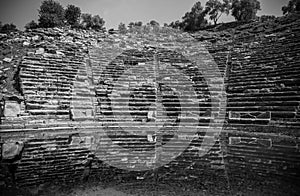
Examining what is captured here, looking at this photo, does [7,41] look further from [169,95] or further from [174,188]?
[174,188]

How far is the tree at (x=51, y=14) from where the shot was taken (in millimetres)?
18062

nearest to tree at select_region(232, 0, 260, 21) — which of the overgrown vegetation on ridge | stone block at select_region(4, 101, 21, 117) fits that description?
the overgrown vegetation on ridge

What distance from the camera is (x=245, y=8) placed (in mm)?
22203

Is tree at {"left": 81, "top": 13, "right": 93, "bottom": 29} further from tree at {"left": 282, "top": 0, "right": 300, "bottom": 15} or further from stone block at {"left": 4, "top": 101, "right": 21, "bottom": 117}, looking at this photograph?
tree at {"left": 282, "top": 0, "right": 300, "bottom": 15}

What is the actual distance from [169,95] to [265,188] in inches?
311

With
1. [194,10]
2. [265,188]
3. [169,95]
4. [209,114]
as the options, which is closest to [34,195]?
[265,188]

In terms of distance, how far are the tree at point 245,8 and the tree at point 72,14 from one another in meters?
16.3

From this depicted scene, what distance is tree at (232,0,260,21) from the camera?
2202 centimetres

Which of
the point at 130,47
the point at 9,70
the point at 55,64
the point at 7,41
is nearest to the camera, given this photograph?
the point at 9,70

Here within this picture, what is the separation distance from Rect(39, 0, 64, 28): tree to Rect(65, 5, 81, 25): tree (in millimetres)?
2002

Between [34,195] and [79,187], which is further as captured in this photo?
[79,187]

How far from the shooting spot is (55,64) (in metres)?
12.0

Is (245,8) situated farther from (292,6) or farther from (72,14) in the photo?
(72,14)

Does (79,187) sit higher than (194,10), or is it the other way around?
(194,10)
